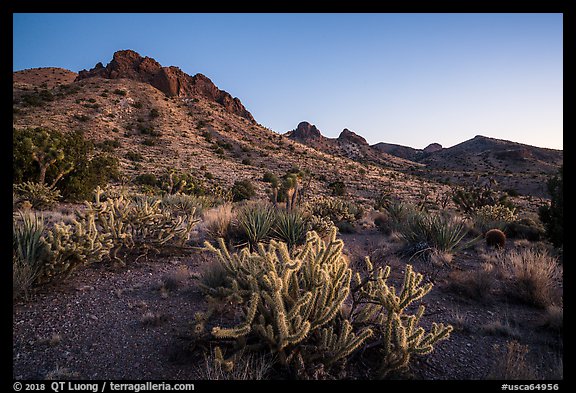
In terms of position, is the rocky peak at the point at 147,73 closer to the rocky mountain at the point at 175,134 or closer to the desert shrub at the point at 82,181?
the rocky mountain at the point at 175,134

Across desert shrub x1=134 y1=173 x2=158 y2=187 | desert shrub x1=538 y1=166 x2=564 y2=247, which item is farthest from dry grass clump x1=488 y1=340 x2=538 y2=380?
desert shrub x1=134 y1=173 x2=158 y2=187

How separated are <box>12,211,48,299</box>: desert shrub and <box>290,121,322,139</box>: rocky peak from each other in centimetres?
9942

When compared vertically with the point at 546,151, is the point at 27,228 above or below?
below

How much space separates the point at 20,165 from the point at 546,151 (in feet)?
356

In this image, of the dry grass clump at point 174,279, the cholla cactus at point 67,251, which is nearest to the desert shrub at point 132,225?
the cholla cactus at point 67,251

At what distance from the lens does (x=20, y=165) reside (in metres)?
11.5

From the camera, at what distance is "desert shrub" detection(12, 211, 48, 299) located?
415 cm

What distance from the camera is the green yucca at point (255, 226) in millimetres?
8094

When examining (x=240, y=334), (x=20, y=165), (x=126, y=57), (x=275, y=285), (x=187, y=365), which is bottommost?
(x=187, y=365)

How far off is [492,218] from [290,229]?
935 centimetres

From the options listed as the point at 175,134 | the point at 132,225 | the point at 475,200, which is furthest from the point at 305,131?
the point at 132,225

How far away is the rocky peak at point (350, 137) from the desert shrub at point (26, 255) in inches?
4026
